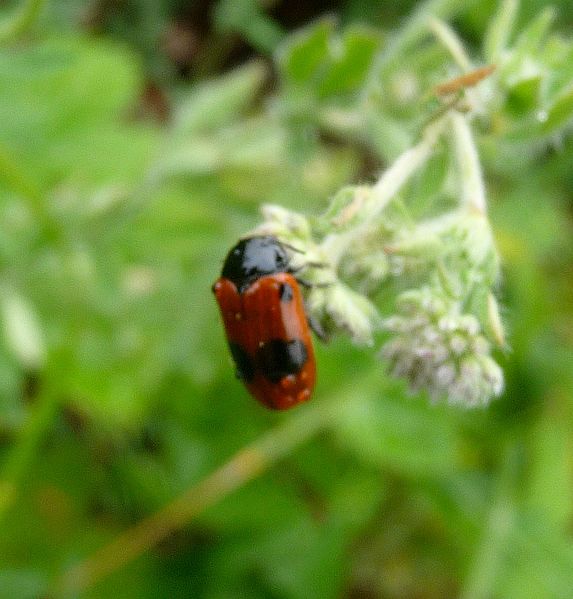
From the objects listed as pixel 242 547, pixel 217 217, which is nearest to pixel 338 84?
pixel 217 217

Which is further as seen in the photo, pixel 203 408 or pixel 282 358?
pixel 203 408

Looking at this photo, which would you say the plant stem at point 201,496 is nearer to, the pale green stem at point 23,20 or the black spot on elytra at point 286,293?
the black spot on elytra at point 286,293

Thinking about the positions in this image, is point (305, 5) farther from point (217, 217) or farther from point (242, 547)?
point (242, 547)

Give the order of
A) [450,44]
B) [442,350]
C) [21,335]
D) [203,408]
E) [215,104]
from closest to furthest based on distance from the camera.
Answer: [442,350] → [450,44] → [21,335] → [215,104] → [203,408]

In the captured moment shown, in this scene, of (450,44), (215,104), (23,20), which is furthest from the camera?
(215,104)

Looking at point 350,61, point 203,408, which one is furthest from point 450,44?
point 203,408

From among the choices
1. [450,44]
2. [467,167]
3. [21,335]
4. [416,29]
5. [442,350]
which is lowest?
[442,350]

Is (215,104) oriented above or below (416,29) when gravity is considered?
above

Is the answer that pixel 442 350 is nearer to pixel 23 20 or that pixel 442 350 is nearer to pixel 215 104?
pixel 23 20
